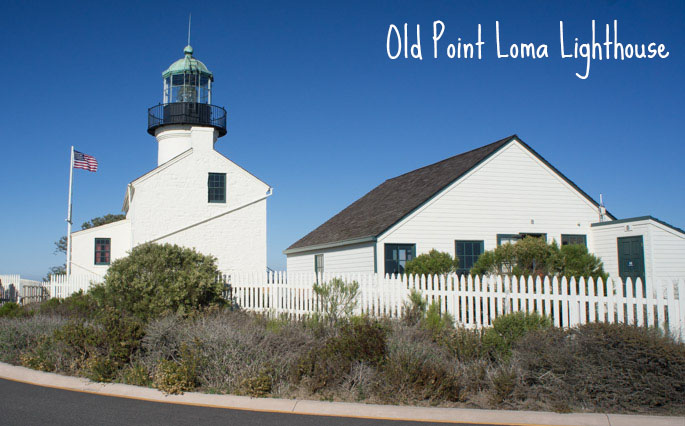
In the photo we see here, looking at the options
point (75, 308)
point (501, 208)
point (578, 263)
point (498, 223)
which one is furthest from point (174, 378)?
point (501, 208)

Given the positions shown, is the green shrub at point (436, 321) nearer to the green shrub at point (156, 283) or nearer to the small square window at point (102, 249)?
the green shrub at point (156, 283)

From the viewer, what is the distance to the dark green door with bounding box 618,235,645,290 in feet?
55.5

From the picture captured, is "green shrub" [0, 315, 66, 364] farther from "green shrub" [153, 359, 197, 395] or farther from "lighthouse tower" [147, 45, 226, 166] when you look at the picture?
"lighthouse tower" [147, 45, 226, 166]

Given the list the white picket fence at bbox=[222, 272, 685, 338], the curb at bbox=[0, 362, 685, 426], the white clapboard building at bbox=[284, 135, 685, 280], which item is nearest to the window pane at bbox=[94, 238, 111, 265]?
the white picket fence at bbox=[222, 272, 685, 338]

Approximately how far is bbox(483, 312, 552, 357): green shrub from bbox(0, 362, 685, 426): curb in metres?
2.09

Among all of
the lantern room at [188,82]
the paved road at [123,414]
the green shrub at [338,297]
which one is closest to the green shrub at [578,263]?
the green shrub at [338,297]

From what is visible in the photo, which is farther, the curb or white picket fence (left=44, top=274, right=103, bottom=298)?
Answer: white picket fence (left=44, top=274, right=103, bottom=298)

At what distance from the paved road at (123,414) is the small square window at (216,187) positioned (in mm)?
14557

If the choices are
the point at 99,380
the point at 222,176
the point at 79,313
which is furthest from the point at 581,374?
the point at 222,176

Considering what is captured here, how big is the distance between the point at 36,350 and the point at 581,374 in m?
8.63

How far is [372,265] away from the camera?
1728cm

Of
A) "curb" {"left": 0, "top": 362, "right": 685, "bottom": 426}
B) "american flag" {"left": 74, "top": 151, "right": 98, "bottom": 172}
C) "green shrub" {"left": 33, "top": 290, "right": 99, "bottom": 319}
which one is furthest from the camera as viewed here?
"american flag" {"left": 74, "top": 151, "right": 98, "bottom": 172}

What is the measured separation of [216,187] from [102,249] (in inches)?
221

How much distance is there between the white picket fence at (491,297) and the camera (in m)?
8.37
